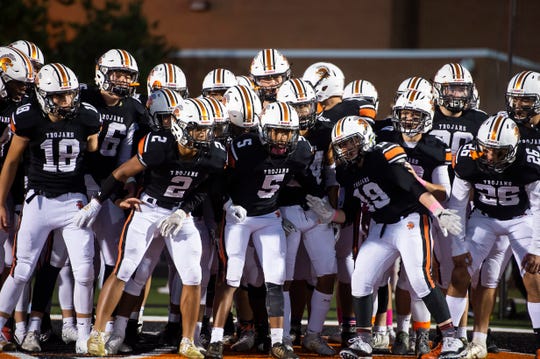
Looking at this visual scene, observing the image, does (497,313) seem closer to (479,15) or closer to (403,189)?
(403,189)

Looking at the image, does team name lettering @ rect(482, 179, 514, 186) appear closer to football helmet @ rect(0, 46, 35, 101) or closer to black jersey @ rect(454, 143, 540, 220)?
black jersey @ rect(454, 143, 540, 220)

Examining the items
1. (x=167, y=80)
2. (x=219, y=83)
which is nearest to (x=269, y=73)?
(x=219, y=83)

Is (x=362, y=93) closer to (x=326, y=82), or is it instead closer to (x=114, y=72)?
(x=326, y=82)

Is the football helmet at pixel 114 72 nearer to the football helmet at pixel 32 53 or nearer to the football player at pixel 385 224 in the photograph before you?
the football helmet at pixel 32 53

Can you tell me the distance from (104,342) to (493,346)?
299 centimetres

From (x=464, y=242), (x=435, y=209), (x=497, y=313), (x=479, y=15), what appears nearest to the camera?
(x=435, y=209)

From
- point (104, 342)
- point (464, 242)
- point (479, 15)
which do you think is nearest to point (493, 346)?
point (464, 242)

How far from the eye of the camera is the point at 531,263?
7.34 meters

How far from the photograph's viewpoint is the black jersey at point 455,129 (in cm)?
826

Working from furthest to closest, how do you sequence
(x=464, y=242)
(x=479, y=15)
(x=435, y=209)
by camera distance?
1. (x=479, y=15)
2. (x=464, y=242)
3. (x=435, y=209)

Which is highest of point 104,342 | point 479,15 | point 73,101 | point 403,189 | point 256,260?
point 479,15

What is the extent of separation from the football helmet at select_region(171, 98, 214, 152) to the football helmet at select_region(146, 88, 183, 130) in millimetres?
563

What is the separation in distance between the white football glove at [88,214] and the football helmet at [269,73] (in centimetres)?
183

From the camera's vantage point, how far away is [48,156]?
7.46 m
